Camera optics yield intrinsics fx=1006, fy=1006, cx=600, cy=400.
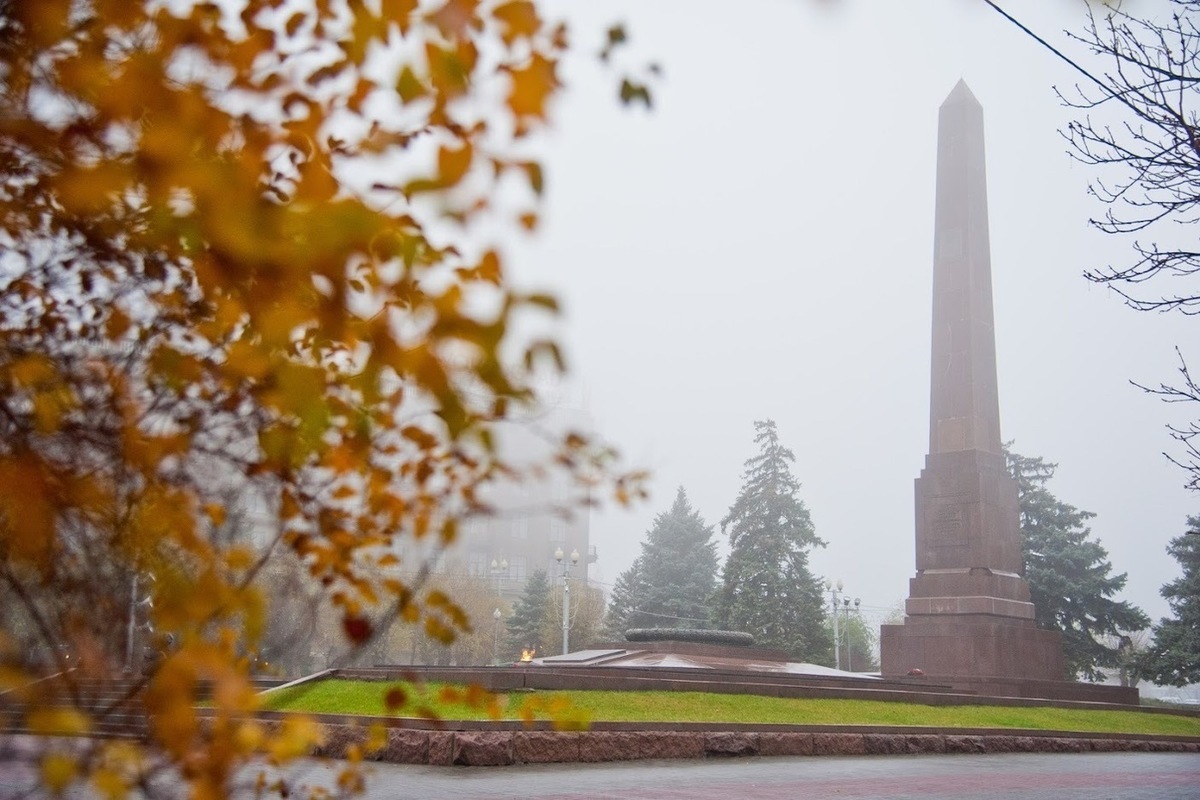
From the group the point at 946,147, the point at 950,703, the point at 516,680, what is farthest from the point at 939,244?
the point at 516,680

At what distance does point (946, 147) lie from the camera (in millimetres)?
21453

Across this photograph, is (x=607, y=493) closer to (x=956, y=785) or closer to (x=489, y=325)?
(x=489, y=325)

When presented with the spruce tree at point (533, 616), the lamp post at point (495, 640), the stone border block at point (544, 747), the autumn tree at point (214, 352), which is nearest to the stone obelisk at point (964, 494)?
the stone border block at point (544, 747)

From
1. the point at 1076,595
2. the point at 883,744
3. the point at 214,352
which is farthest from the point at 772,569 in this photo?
the point at 214,352

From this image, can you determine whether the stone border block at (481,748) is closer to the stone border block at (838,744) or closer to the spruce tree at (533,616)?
the stone border block at (838,744)

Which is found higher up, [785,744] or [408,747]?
[408,747]

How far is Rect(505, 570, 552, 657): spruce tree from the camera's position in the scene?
4325cm

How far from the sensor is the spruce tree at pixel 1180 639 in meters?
28.9

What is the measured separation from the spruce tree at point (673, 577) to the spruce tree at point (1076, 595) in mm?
12440

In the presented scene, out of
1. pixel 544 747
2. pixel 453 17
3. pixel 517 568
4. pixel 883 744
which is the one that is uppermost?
pixel 517 568

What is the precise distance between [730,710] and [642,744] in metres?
2.32

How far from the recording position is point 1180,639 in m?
29.3

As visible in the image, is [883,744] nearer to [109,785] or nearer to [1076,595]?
[109,785]

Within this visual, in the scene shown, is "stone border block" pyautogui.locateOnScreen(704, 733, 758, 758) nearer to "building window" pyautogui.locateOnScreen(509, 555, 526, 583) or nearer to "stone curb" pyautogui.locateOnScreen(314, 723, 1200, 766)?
"stone curb" pyautogui.locateOnScreen(314, 723, 1200, 766)
